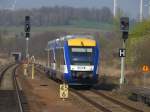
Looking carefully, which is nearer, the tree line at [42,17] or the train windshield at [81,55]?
the train windshield at [81,55]

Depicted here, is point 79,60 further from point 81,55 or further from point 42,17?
point 42,17

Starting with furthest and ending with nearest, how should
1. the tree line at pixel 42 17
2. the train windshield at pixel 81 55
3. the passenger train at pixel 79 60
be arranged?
the tree line at pixel 42 17 → the train windshield at pixel 81 55 → the passenger train at pixel 79 60

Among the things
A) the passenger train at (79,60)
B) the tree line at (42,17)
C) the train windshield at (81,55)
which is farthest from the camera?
the tree line at (42,17)

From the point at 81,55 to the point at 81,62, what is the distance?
21.3 inches

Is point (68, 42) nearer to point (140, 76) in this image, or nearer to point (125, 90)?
point (125, 90)

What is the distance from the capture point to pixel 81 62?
37219mm

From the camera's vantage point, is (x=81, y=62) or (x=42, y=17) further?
(x=42, y=17)

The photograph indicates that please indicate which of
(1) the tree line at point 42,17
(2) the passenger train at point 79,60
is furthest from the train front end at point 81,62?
(1) the tree line at point 42,17

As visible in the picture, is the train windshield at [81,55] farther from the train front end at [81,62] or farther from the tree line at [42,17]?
the tree line at [42,17]

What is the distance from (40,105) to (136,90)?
680 centimetres

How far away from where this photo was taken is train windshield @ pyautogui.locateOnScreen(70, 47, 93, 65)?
1467 inches

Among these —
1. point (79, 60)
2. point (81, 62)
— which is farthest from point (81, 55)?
point (81, 62)

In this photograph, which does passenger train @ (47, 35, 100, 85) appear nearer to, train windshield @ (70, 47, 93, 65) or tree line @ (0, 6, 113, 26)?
train windshield @ (70, 47, 93, 65)

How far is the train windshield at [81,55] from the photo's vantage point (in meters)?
37.2
